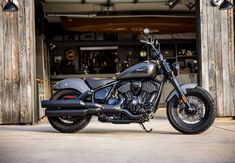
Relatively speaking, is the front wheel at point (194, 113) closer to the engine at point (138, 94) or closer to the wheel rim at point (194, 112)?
the wheel rim at point (194, 112)

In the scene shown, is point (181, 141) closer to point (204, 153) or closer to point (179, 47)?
point (204, 153)

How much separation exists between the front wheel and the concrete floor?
Result: 0.11 metres

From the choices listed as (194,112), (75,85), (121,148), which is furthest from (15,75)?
(121,148)

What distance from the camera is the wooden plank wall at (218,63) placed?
7348 millimetres

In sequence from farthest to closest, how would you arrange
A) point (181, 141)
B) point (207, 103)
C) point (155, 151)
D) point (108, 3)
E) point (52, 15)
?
point (52, 15) < point (108, 3) < point (207, 103) < point (181, 141) < point (155, 151)

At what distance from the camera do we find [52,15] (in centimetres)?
1143

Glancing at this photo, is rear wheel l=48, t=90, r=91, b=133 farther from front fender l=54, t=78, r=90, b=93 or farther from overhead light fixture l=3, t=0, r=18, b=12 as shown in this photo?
overhead light fixture l=3, t=0, r=18, b=12

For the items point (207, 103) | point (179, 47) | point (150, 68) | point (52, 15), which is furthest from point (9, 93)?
point (179, 47)

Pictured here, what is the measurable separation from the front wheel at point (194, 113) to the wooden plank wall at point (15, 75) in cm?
263

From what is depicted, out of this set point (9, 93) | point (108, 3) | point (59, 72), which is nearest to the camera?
point (9, 93)

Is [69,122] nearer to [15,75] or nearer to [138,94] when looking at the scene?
[138,94]

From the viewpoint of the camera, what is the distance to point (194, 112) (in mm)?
5230

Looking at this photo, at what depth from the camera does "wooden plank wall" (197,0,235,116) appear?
7.35 m

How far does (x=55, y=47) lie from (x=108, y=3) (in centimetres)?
427
